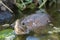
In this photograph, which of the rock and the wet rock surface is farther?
the wet rock surface

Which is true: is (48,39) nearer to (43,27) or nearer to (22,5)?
(43,27)

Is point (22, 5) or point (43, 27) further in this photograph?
point (22, 5)

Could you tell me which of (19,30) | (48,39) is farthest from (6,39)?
(48,39)

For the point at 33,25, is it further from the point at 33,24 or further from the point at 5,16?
the point at 5,16

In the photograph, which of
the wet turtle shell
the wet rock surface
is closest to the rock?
the wet turtle shell

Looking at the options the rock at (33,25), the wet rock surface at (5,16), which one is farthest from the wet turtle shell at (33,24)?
the wet rock surface at (5,16)

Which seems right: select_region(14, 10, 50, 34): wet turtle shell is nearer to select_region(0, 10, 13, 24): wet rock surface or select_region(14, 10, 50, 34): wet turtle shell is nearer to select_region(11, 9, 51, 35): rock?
select_region(11, 9, 51, 35): rock

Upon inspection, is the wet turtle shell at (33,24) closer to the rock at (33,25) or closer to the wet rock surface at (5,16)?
the rock at (33,25)

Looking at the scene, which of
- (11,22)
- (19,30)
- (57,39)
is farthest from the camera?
(11,22)
